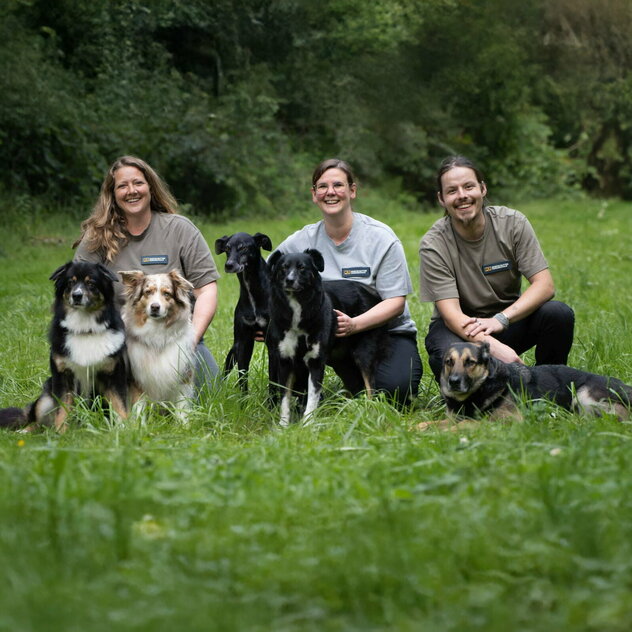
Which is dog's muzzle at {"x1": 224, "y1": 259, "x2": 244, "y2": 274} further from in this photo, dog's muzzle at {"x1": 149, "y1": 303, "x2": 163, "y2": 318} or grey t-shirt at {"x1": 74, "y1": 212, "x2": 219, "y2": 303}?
dog's muzzle at {"x1": 149, "y1": 303, "x2": 163, "y2": 318}

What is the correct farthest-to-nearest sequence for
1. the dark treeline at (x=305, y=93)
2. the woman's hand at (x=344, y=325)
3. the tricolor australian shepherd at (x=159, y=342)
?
the dark treeline at (x=305, y=93)
the woman's hand at (x=344, y=325)
the tricolor australian shepherd at (x=159, y=342)

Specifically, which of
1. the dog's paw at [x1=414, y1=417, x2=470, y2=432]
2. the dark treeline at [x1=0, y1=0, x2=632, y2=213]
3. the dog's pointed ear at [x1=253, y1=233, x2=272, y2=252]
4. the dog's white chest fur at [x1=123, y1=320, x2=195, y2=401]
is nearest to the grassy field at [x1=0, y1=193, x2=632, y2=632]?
the dog's paw at [x1=414, y1=417, x2=470, y2=432]

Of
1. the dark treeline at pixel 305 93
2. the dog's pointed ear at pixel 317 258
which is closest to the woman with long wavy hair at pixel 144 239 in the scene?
the dog's pointed ear at pixel 317 258

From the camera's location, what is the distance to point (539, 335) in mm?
5500

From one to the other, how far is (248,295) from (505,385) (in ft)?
6.03

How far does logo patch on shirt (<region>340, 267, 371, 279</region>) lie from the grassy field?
4.19 ft

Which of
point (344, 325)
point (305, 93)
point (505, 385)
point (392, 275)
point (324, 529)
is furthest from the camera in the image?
point (305, 93)

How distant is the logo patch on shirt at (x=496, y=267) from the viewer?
5.38m

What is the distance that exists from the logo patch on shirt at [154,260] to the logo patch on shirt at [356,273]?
1155mm

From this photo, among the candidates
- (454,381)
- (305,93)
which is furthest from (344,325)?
(305,93)

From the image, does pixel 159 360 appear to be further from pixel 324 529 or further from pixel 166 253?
pixel 324 529

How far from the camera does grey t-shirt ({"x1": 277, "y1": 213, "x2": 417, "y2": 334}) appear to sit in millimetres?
5410

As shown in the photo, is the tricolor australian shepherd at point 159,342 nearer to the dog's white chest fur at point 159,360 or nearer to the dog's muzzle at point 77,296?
the dog's white chest fur at point 159,360

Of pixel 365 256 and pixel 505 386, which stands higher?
pixel 365 256
